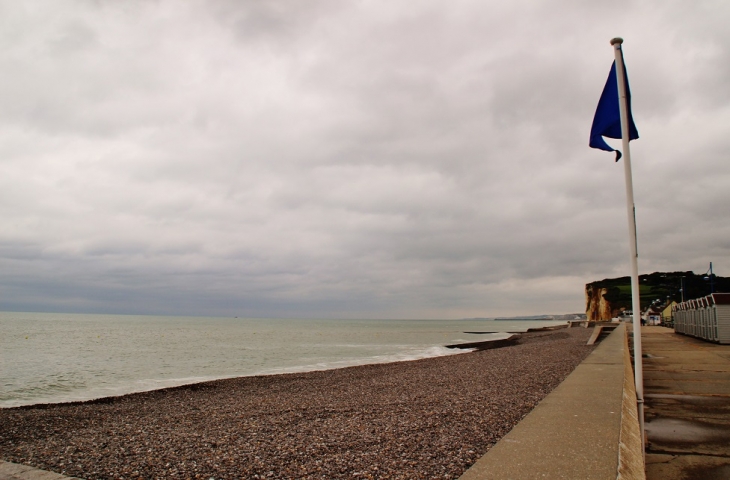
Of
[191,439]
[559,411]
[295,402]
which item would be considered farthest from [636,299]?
[295,402]

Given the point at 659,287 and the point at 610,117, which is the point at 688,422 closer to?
the point at 610,117

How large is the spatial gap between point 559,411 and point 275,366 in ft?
83.1

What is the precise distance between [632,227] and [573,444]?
3235mm

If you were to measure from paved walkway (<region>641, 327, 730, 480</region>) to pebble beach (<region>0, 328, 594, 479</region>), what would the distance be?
2.07 metres

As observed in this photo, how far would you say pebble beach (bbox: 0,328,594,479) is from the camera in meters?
5.71

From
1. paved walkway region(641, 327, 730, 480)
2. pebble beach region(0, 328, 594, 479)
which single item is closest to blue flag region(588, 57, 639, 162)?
paved walkway region(641, 327, 730, 480)

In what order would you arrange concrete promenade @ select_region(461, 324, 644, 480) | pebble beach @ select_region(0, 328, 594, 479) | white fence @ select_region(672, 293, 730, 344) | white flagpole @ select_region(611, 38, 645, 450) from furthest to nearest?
1. white fence @ select_region(672, 293, 730, 344)
2. white flagpole @ select_region(611, 38, 645, 450)
3. pebble beach @ select_region(0, 328, 594, 479)
4. concrete promenade @ select_region(461, 324, 644, 480)

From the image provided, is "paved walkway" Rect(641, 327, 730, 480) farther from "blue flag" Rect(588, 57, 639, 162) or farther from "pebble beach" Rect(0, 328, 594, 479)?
"blue flag" Rect(588, 57, 639, 162)

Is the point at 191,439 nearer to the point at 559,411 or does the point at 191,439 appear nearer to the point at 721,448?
the point at 559,411

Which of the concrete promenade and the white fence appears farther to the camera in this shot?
the white fence

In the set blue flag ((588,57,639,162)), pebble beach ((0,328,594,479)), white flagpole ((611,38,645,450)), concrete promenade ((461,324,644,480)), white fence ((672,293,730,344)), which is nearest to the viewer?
concrete promenade ((461,324,644,480))

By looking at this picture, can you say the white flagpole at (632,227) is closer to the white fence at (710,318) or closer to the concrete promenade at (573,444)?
the concrete promenade at (573,444)

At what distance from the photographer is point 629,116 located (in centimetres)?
725

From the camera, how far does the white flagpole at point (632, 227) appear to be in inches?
239
